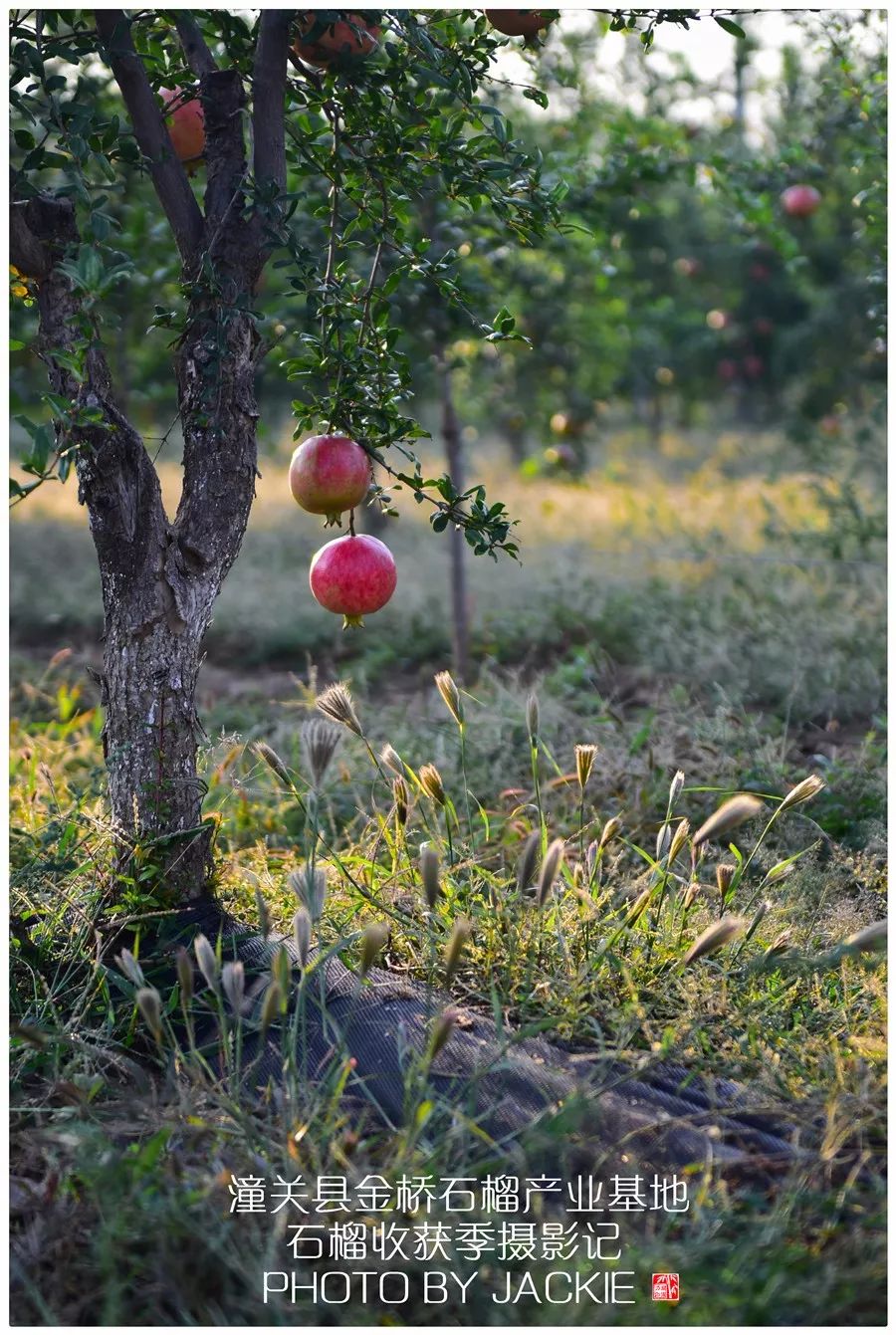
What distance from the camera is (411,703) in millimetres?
4145

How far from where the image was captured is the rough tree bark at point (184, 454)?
2.20 metres

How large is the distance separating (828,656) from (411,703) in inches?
57.6

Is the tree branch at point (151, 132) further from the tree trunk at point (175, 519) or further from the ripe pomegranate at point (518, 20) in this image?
the ripe pomegranate at point (518, 20)

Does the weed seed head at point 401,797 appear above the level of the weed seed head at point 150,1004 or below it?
above

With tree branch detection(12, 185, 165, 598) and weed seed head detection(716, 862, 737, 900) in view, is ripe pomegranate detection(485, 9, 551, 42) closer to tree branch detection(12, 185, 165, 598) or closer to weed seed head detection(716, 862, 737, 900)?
tree branch detection(12, 185, 165, 598)

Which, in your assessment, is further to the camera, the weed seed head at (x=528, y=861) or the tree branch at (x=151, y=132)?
the tree branch at (x=151, y=132)

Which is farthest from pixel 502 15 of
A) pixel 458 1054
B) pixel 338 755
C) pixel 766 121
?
pixel 766 121

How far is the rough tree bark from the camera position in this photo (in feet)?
7.21

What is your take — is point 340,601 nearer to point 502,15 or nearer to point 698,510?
point 502,15

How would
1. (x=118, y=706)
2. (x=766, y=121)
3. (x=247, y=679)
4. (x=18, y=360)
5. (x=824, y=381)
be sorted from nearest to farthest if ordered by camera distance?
(x=118, y=706), (x=247, y=679), (x=18, y=360), (x=824, y=381), (x=766, y=121)

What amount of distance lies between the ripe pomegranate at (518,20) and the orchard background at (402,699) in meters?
0.05

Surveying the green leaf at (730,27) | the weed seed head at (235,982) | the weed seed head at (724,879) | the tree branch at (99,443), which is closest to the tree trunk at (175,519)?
the tree branch at (99,443)

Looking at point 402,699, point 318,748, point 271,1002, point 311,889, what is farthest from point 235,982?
point 402,699

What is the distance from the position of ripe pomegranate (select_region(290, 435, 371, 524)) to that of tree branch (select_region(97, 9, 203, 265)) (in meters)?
0.50
